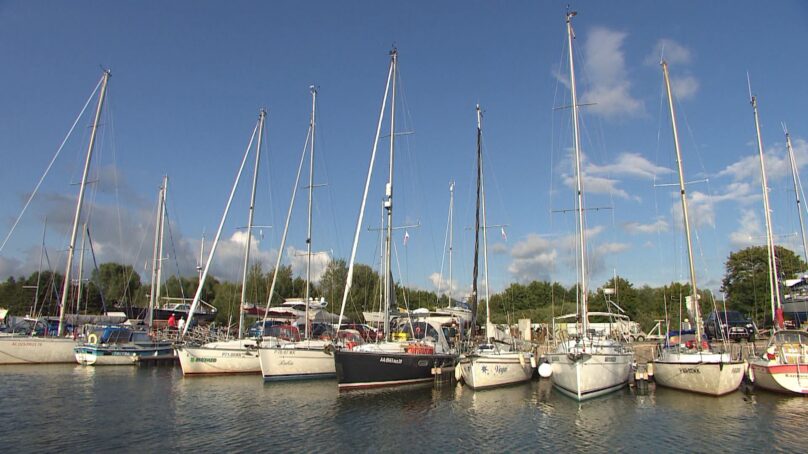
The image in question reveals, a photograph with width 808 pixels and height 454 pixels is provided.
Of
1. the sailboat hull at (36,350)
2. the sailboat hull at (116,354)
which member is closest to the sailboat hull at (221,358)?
the sailboat hull at (116,354)

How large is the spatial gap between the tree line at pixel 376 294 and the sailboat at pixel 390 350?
18421 millimetres

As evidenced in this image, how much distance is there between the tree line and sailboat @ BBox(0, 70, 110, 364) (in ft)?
44.5

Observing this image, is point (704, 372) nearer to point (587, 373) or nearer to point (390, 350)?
point (587, 373)

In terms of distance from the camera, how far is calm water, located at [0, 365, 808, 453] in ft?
53.6

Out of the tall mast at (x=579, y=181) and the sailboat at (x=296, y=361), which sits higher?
the tall mast at (x=579, y=181)

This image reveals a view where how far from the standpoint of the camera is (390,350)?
2811cm

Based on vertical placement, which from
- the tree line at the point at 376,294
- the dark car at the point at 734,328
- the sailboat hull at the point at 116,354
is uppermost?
the tree line at the point at 376,294

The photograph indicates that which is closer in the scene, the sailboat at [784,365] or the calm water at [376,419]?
the calm water at [376,419]

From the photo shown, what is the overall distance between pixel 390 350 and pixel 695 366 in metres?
14.9

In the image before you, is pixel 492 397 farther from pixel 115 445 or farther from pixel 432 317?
pixel 115 445

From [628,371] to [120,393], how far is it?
26.2 m

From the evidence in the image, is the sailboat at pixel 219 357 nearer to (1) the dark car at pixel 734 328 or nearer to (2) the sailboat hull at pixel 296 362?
(2) the sailboat hull at pixel 296 362

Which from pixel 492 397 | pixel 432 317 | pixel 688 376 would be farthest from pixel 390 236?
pixel 688 376

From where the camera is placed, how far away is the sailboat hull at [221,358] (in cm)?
3253
